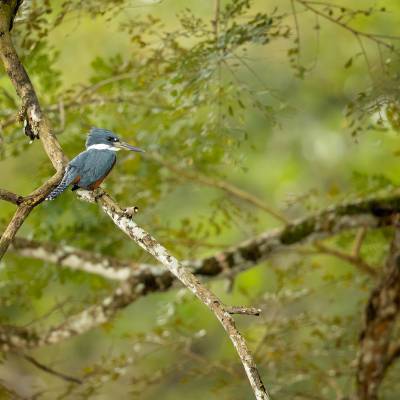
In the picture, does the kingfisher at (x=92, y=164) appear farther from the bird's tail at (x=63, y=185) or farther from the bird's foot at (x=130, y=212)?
the bird's foot at (x=130, y=212)

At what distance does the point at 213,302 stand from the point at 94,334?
5.97 metres

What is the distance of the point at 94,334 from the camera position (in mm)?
7301

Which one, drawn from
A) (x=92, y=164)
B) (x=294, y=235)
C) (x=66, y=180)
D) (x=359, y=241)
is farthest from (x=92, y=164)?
(x=359, y=241)

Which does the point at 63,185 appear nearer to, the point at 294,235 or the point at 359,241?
the point at 294,235

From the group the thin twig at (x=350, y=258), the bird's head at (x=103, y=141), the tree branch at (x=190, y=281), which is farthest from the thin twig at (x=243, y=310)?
the thin twig at (x=350, y=258)

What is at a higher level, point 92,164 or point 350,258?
point 350,258

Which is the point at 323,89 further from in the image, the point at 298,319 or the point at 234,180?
the point at 298,319

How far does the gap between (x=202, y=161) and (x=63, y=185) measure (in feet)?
7.14

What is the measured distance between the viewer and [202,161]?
12.7 feet

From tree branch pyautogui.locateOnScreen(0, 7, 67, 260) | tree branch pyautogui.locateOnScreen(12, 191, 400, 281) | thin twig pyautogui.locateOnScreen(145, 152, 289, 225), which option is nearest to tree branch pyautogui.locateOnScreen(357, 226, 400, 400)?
tree branch pyautogui.locateOnScreen(12, 191, 400, 281)

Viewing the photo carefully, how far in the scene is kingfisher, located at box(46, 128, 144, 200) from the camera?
1729 mm

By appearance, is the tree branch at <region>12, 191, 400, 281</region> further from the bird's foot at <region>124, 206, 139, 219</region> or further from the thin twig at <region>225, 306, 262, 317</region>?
the thin twig at <region>225, 306, 262, 317</region>

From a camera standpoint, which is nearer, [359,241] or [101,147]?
[101,147]

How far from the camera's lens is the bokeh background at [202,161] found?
2678 mm
